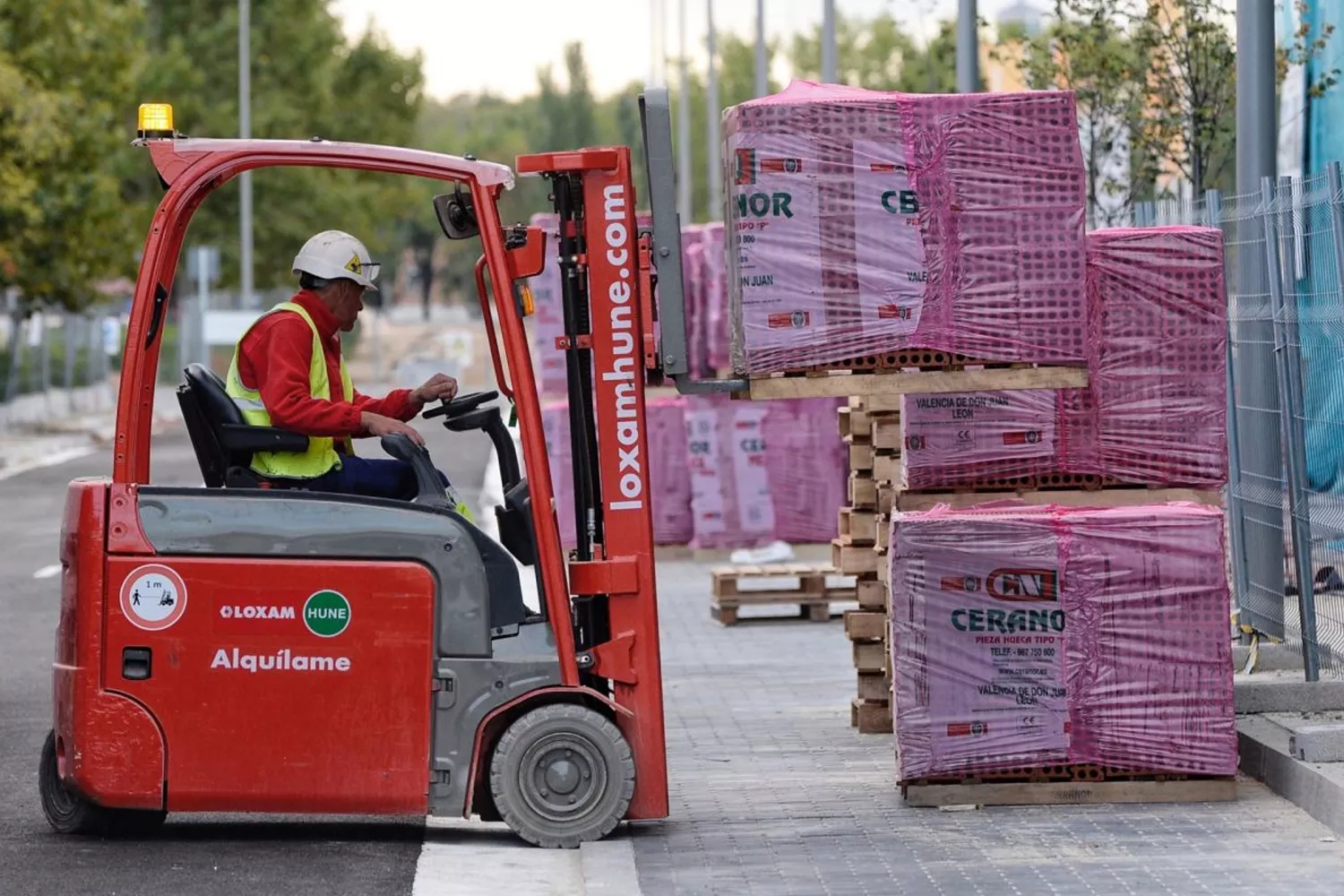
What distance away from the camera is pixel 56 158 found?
133 feet

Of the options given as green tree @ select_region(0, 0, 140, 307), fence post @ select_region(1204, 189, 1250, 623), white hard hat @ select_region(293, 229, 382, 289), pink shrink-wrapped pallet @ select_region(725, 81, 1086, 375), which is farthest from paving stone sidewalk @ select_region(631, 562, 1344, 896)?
green tree @ select_region(0, 0, 140, 307)

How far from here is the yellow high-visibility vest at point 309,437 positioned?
9.20m

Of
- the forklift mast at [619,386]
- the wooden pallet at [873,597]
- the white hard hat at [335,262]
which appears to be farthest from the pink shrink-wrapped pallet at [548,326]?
the forklift mast at [619,386]

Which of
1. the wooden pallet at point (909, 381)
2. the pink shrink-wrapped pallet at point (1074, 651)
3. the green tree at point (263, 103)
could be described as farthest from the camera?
the green tree at point (263, 103)

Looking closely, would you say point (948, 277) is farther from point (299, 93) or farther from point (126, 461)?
point (299, 93)

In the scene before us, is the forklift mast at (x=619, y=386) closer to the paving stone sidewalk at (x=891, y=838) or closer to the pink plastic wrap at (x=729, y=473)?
the paving stone sidewalk at (x=891, y=838)

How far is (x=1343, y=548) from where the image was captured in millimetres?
10664

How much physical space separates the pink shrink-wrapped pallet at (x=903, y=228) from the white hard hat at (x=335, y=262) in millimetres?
1381

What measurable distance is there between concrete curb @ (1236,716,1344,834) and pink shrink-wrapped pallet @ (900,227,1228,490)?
108 centimetres

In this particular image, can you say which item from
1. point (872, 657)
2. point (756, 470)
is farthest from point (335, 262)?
point (756, 470)

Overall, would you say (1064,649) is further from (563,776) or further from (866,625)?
(866,625)

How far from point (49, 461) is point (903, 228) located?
29.7 metres

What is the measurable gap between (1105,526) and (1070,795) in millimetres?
1055

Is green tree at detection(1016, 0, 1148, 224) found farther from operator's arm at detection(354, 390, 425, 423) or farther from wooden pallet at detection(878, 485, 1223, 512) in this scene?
operator's arm at detection(354, 390, 425, 423)
